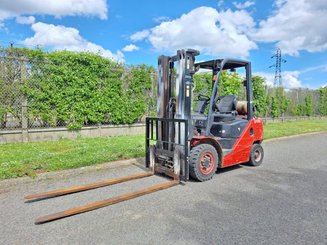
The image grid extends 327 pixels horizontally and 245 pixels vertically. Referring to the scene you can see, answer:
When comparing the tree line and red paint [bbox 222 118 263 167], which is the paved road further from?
the tree line

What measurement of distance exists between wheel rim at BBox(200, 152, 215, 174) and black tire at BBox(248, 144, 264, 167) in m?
1.75

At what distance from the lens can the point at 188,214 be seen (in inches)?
146

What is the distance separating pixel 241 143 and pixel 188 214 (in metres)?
3.06

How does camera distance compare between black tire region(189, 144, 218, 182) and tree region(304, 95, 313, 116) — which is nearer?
black tire region(189, 144, 218, 182)

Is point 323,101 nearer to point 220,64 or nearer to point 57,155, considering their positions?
point 220,64

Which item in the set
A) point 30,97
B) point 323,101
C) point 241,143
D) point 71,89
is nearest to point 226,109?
point 241,143

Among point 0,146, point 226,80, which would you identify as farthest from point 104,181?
point 226,80

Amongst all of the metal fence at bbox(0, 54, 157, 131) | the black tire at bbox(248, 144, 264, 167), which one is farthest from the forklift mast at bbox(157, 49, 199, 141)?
the metal fence at bbox(0, 54, 157, 131)

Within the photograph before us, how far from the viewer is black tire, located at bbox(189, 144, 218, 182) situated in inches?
202

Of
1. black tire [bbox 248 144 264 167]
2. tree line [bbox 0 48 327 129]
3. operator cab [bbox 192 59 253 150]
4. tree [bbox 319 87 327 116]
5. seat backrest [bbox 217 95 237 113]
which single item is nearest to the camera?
operator cab [bbox 192 59 253 150]

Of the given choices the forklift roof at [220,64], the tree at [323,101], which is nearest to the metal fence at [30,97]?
the forklift roof at [220,64]

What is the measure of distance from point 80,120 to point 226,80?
812 centimetres

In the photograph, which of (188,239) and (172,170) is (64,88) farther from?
(188,239)

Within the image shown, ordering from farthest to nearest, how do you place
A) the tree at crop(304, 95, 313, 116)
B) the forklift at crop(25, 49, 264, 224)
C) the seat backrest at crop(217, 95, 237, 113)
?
1. the tree at crop(304, 95, 313, 116)
2. the seat backrest at crop(217, 95, 237, 113)
3. the forklift at crop(25, 49, 264, 224)
